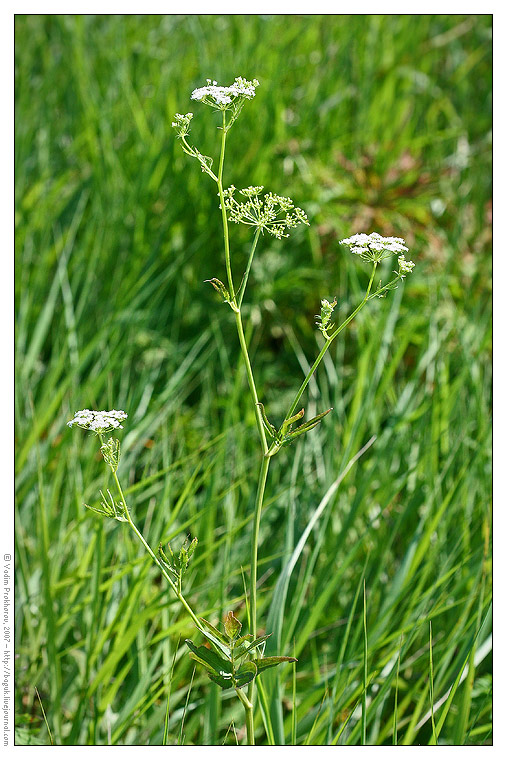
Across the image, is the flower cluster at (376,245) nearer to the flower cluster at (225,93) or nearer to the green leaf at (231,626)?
the flower cluster at (225,93)

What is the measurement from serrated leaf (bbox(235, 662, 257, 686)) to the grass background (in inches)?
7.2

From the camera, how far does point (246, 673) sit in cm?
54

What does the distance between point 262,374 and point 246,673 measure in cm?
95

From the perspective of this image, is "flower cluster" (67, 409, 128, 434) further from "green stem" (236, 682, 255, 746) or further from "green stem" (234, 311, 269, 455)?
"green stem" (236, 682, 255, 746)

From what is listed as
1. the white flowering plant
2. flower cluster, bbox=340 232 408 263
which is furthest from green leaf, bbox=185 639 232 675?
flower cluster, bbox=340 232 408 263

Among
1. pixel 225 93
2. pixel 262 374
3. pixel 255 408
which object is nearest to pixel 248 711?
pixel 255 408

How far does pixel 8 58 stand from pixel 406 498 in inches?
39.9

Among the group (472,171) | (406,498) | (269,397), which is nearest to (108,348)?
(269,397)

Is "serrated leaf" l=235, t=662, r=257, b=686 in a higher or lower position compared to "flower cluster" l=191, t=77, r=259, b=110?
lower

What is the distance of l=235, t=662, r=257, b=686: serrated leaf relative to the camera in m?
0.53

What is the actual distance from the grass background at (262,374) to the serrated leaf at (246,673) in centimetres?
18

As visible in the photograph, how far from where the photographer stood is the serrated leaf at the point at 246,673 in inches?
20.8

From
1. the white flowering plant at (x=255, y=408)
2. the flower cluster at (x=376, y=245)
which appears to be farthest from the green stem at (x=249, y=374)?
the flower cluster at (x=376, y=245)
